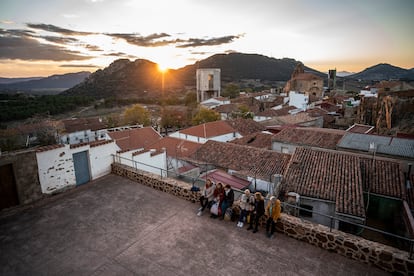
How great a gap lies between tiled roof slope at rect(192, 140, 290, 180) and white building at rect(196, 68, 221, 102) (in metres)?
50.0

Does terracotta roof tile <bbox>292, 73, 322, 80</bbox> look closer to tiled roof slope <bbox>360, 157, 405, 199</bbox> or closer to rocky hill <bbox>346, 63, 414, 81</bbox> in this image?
tiled roof slope <bbox>360, 157, 405, 199</bbox>

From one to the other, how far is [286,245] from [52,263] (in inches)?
201

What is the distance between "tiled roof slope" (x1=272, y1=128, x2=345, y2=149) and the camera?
1914cm

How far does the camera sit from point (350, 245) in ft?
16.3

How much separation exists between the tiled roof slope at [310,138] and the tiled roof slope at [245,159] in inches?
178

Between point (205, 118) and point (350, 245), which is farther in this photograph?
point (205, 118)

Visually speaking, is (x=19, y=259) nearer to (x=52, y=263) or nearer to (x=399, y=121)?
(x=52, y=263)

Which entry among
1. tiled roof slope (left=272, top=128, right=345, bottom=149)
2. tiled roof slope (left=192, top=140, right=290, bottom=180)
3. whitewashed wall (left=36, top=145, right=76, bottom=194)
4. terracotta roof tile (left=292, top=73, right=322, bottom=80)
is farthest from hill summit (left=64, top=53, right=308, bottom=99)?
whitewashed wall (left=36, top=145, right=76, bottom=194)

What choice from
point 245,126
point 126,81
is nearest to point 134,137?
point 245,126

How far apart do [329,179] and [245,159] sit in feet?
20.3

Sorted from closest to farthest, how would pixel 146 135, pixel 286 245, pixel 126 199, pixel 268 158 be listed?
pixel 286 245, pixel 126 199, pixel 268 158, pixel 146 135

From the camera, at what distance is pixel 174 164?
20.5m

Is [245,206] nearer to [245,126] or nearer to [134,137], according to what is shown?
[134,137]

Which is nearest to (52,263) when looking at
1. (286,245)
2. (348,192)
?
(286,245)
